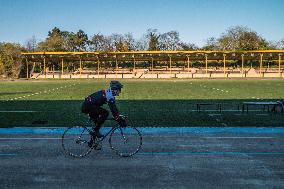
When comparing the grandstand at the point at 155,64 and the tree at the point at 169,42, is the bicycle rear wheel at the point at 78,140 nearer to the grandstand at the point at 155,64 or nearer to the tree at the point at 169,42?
the grandstand at the point at 155,64

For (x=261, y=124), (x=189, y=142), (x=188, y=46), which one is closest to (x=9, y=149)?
(x=189, y=142)

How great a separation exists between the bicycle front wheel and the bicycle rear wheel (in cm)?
58

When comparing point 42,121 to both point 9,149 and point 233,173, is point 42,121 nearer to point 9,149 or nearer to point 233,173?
point 9,149

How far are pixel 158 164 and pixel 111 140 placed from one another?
154 cm

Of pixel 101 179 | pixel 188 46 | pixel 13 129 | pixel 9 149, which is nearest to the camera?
pixel 101 179

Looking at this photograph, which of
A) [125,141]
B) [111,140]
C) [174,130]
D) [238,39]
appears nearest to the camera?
[111,140]

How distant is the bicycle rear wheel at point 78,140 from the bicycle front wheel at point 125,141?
0.58 m

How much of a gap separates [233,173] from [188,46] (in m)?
116

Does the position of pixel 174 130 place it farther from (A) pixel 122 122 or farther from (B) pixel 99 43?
(B) pixel 99 43

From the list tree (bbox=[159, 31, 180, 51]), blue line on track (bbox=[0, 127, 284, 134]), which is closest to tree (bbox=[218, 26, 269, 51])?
tree (bbox=[159, 31, 180, 51])

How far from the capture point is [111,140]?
9172 millimetres

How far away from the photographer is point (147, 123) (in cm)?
1413

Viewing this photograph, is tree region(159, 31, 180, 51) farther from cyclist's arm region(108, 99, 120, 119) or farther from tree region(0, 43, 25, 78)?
cyclist's arm region(108, 99, 120, 119)

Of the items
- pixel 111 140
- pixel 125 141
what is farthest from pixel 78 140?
pixel 125 141
